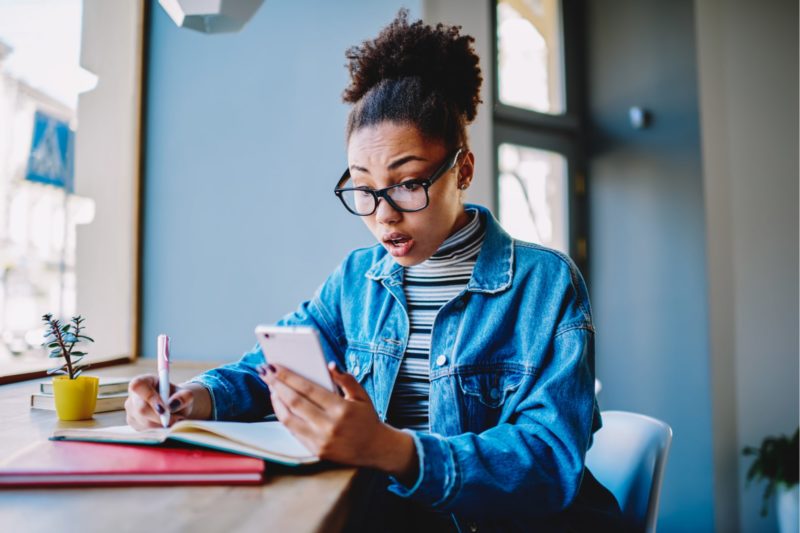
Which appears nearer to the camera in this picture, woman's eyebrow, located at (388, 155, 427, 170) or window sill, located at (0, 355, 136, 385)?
woman's eyebrow, located at (388, 155, 427, 170)

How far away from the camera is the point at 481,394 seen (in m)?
1.03

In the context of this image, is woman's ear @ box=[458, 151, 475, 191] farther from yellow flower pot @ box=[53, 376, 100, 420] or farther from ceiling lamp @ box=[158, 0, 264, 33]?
yellow flower pot @ box=[53, 376, 100, 420]

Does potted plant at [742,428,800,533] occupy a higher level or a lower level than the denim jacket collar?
lower

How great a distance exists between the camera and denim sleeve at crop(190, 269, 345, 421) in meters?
1.00

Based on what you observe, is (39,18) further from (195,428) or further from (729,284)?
(729,284)

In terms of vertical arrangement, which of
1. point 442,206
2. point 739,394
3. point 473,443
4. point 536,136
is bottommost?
point 739,394

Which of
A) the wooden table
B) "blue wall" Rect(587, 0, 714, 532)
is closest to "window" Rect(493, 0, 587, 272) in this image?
"blue wall" Rect(587, 0, 714, 532)

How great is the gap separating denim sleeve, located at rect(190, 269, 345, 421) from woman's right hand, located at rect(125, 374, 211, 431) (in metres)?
0.05

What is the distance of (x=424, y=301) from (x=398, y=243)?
144 millimetres

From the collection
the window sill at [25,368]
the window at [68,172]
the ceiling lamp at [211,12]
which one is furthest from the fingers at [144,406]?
the window at [68,172]

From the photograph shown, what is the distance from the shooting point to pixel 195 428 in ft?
2.64

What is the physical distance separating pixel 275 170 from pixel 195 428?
1.34m

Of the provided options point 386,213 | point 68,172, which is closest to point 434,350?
point 386,213

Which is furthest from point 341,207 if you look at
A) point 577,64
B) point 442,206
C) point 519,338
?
point 577,64
